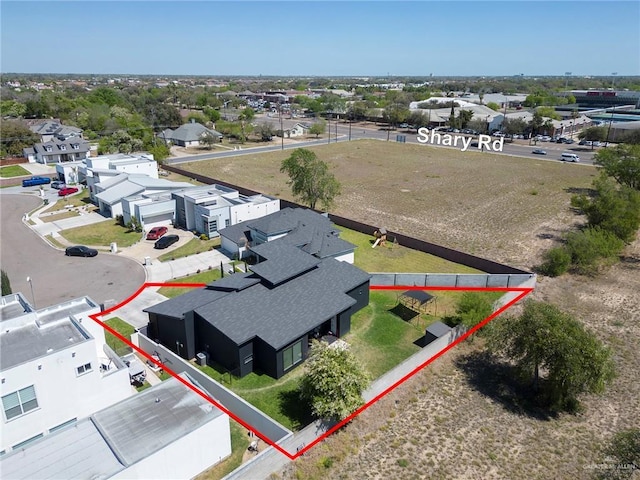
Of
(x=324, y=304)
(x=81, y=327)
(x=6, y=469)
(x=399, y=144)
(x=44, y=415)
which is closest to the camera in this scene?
(x=6, y=469)

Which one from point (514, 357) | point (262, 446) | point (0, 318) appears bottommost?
point (262, 446)

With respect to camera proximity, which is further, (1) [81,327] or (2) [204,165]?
(2) [204,165]

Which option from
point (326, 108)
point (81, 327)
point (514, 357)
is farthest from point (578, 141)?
point (81, 327)

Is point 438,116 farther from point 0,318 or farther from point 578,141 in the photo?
point 0,318

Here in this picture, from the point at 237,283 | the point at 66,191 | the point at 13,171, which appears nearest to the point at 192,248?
the point at 237,283

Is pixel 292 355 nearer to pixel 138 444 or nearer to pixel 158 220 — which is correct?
pixel 138 444

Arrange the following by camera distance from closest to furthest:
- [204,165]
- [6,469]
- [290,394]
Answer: [6,469], [290,394], [204,165]

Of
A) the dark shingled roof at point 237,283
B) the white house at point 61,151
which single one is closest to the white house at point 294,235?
the dark shingled roof at point 237,283

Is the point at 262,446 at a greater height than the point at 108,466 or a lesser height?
lesser
